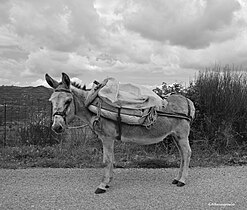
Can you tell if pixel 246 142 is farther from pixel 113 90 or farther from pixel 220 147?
pixel 113 90

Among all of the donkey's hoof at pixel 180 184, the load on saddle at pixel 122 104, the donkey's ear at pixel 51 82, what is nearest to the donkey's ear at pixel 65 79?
the donkey's ear at pixel 51 82

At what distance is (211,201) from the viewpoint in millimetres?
4738

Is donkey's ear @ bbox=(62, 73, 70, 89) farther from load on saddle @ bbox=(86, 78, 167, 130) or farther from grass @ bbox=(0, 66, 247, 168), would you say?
grass @ bbox=(0, 66, 247, 168)

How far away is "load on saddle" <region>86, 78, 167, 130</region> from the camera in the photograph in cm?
524

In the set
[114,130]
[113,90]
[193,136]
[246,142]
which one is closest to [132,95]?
[113,90]

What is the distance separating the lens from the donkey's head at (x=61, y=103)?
4.90 metres

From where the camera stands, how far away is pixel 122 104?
17.6 ft

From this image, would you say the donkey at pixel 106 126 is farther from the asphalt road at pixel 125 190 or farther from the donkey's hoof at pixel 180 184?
the asphalt road at pixel 125 190

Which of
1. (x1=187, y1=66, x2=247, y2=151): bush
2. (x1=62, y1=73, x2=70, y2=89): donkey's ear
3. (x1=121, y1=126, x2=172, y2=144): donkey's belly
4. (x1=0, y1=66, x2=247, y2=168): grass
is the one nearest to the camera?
(x1=62, y1=73, x2=70, y2=89): donkey's ear

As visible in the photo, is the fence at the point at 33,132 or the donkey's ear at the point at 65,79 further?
the fence at the point at 33,132

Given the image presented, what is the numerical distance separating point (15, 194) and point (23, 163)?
2212 millimetres

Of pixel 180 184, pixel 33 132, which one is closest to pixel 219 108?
pixel 180 184

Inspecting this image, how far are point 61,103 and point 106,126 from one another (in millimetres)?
894

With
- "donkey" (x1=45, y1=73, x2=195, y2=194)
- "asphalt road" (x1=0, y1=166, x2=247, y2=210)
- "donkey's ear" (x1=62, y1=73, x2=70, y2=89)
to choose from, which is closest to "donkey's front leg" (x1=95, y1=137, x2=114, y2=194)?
"donkey" (x1=45, y1=73, x2=195, y2=194)
